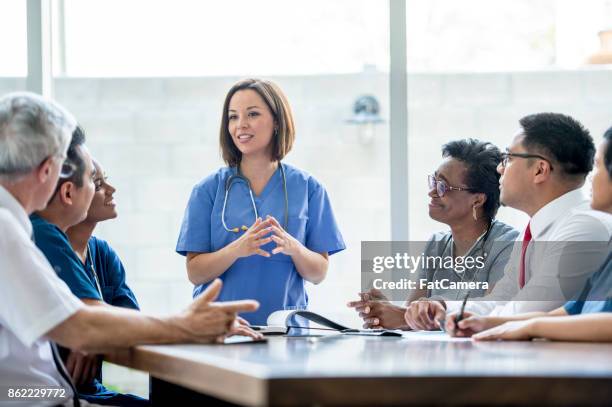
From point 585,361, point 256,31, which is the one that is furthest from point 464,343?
point 256,31

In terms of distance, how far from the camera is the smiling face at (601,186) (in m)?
1.95

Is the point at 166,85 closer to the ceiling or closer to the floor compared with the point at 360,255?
closer to the ceiling

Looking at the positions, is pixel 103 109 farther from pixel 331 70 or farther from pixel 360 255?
pixel 360 255

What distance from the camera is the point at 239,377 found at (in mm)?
1243

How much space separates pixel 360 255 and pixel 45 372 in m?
2.55

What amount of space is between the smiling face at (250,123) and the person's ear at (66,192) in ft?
3.20

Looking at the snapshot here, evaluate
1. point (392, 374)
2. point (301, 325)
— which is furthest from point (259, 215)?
point (392, 374)

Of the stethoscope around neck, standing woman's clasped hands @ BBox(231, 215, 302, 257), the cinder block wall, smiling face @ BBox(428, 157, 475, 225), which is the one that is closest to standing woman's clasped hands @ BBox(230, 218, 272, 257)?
standing woman's clasped hands @ BBox(231, 215, 302, 257)

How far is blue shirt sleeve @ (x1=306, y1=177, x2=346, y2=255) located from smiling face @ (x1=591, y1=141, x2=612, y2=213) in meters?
1.11

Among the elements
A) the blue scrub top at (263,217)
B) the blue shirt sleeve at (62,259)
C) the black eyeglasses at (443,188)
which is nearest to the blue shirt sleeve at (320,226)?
the blue scrub top at (263,217)

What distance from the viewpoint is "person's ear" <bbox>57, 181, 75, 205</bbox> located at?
204 cm

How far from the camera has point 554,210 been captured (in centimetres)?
231

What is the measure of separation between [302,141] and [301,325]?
198 cm

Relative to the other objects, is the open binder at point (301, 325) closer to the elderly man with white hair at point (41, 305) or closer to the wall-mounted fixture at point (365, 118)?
the elderly man with white hair at point (41, 305)
